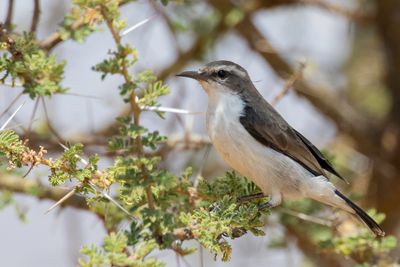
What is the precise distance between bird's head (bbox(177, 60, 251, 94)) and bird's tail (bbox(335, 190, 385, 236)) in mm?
897

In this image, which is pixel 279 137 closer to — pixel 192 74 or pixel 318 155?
pixel 318 155

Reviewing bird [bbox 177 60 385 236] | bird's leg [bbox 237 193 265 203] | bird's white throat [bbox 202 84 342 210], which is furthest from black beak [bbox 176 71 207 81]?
bird's leg [bbox 237 193 265 203]

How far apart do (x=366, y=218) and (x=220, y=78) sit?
3.94ft

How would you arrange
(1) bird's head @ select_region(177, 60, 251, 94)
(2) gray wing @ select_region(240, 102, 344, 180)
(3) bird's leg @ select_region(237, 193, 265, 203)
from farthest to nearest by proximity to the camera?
1. (1) bird's head @ select_region(177, 60, 251, 94)
2. (2) gray wing @ select_region(240, 102, 344, 180)
3. (3) bird's leg @ select_region(237, 193, 265, 203)

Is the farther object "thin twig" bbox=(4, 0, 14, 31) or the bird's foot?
"thin twig" bbox=(4, 0, 14, 31)

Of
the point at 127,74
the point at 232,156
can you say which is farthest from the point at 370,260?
the point at 127,74

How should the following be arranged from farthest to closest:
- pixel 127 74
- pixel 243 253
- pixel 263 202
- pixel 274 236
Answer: pixel 243 253
pixel 274 236
pixel 263 202
pixel 127 74

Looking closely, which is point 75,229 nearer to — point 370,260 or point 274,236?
point 274,236

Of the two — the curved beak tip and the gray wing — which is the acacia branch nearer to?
the curved beak tip

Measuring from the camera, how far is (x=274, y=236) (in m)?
5.16

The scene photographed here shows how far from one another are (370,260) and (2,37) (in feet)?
7.47

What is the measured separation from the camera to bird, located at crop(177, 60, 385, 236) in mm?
4109

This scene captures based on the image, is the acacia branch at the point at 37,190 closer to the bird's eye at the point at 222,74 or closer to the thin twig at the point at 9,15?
the thin twig at the point at 9,15

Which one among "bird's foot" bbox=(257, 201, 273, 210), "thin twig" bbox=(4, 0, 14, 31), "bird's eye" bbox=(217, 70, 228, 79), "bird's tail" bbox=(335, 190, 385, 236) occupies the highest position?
"bird's eye" bbox=(217, 70, 228, 79)
